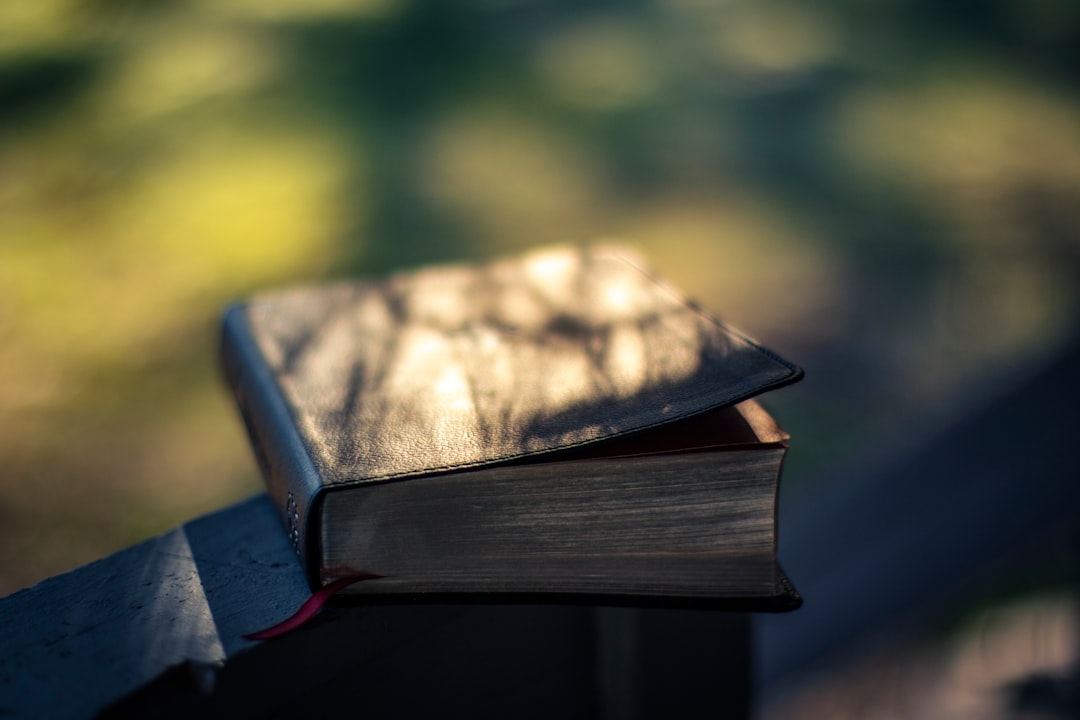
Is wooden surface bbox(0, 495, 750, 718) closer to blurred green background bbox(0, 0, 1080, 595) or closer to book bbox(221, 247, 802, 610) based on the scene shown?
book bbox(221, 247, 802, 610)

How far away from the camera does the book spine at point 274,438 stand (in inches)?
19.5

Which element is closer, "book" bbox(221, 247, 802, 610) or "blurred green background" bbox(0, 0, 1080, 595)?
"book" bbox(221, 247, 802, 610)

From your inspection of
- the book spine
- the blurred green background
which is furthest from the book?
the blurred green background

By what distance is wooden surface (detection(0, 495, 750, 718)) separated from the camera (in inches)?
18.1

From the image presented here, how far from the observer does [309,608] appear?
0.49m

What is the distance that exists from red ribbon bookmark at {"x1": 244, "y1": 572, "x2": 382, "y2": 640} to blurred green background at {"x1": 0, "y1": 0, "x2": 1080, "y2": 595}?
227 cm

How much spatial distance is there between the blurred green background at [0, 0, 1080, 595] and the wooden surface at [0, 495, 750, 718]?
84.7 inches

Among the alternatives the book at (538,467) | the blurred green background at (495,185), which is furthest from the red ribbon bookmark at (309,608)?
the blurred green background at (495,185)

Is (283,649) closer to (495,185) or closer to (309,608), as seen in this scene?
(309,608)

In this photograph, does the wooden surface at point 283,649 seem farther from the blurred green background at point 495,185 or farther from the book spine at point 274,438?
the blurred green background at point 495,185

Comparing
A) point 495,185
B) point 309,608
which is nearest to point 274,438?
point 309,608

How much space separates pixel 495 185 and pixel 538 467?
394cm

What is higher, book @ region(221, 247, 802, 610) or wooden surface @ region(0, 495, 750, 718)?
book @ region(221, 247, 802, 610)

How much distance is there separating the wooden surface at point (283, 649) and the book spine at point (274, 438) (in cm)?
3
